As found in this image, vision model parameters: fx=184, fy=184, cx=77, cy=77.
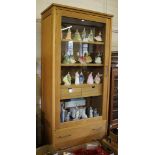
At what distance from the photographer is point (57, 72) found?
1979 millimetres

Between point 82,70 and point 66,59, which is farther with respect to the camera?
point 82,70

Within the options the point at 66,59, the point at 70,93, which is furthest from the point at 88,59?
the point at 70,93

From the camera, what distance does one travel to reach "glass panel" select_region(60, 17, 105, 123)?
2.17 metres

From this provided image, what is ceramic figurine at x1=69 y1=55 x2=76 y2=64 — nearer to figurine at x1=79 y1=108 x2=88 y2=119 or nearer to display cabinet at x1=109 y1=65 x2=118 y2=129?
display cabinet at x1=109 y1=65 x2=118 y2=129

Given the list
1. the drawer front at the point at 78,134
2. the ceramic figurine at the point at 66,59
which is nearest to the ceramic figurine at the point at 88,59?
the ceramic figurine at the point at 66,59

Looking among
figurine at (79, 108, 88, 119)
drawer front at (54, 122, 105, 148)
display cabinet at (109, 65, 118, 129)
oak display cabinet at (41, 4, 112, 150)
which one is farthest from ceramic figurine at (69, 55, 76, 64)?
drawer front at (54, 122, 105, 148)

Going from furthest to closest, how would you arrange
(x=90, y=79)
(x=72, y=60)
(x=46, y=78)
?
(x=90, y=79)
(x=72, y=60)
(x=46, y=78)

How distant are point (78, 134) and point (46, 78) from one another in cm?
75

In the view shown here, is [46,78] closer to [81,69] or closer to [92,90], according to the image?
[81,69]

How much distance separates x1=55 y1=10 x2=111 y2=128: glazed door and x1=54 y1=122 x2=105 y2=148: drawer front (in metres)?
0.08

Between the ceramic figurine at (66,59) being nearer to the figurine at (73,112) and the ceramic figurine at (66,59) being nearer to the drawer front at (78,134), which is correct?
the figurine at (73,112)

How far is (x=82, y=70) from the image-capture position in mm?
2393
